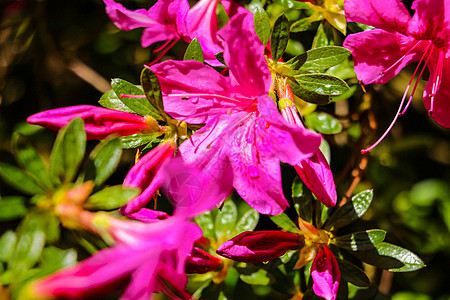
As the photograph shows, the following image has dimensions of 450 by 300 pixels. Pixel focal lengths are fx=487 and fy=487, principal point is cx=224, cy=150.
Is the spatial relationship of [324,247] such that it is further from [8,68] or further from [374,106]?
[8,68]

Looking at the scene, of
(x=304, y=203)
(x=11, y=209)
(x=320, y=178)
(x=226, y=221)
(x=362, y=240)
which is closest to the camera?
(x=11, y=209)

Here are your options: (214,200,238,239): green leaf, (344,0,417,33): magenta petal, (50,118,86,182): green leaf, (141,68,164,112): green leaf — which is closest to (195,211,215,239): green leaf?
(214,200,238,239): green leaf

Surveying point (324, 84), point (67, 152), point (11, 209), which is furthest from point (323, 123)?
point (11, 209)

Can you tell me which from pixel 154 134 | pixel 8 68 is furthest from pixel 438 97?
pixel 8 68

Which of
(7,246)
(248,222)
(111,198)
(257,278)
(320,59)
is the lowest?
(257,278)

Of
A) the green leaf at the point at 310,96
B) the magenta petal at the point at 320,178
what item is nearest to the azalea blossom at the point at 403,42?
the green leaf at the point at 310,96

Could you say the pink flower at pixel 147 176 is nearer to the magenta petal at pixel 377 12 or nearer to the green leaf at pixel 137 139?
the green leaf at pixel 137 139

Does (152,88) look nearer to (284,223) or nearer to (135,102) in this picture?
(135,102)
